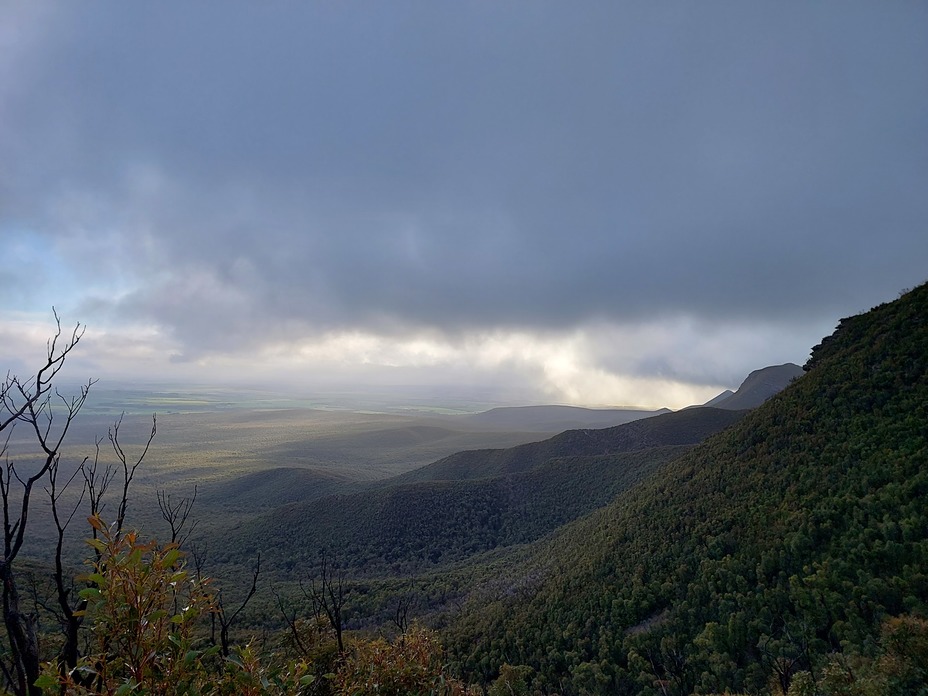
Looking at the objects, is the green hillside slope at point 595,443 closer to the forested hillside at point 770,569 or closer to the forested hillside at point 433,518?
the forested hillside at point 433,518

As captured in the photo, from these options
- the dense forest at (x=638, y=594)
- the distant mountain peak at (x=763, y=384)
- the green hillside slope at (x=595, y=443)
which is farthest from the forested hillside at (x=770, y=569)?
the distant mountain peak at (x=763, y=384)

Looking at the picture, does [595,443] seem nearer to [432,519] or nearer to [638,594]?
[432,519]

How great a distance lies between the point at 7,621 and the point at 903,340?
34717 millimetres

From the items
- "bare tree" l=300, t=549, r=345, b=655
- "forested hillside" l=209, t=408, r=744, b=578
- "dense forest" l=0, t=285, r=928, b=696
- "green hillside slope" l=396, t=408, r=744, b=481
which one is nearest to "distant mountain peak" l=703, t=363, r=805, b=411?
"green hillside slope" l=396, t=408, r=744, b=481

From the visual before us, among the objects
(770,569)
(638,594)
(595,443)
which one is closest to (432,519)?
(638,594)

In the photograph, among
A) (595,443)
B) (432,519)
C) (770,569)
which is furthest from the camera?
(595,443)

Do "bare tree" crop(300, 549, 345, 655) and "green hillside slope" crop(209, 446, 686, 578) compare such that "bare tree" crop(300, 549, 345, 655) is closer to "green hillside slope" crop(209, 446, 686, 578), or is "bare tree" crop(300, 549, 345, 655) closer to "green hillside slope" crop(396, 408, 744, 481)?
"green hillside slope" crop(209, 446, 686, 578)

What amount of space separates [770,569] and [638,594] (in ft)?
18.9

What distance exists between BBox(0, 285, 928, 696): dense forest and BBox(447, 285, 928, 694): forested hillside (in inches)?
3.4

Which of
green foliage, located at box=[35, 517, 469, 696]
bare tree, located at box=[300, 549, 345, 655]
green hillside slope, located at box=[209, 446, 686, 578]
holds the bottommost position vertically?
green hillside slope, located at box=[209, 446, 686, 578]

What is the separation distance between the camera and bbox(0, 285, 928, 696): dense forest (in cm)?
298

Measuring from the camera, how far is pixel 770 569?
1634 centimetres

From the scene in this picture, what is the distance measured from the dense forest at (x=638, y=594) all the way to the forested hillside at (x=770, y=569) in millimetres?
87

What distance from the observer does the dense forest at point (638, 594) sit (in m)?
2.98
